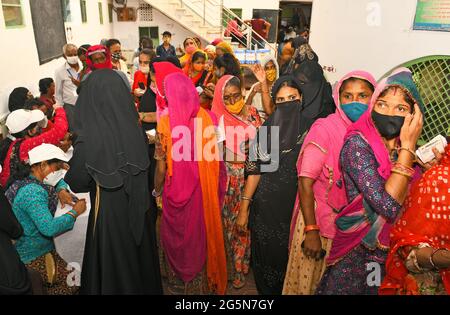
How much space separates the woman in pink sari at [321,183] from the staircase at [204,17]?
10.9 m

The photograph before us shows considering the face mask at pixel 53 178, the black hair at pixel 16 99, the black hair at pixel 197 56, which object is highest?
the black hair at pixel 197 56

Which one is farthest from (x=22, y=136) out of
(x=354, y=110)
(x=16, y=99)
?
(x=354, y=110)

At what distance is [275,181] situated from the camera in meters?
2.19

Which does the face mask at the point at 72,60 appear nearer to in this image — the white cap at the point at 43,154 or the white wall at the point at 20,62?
the white wall at the point at 20,62

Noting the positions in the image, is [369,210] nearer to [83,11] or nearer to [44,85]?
[44,85]

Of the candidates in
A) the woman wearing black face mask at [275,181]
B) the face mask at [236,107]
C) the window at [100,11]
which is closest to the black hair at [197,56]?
the face mask at [236,107]

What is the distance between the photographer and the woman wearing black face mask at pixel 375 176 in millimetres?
1478

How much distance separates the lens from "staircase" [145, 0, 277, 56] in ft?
40.3

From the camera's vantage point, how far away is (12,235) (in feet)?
5.47

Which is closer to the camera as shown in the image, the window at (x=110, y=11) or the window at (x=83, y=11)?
the window at (x=83, y=11)

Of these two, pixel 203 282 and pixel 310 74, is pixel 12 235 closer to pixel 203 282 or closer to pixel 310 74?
pixel 203 282

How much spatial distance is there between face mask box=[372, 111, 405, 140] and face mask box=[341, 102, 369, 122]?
0.91 ft

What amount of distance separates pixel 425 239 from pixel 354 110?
0.78 metres

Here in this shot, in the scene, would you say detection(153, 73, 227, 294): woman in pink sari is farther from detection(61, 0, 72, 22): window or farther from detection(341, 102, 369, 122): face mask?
detection(61, 0, 72, 22): window
